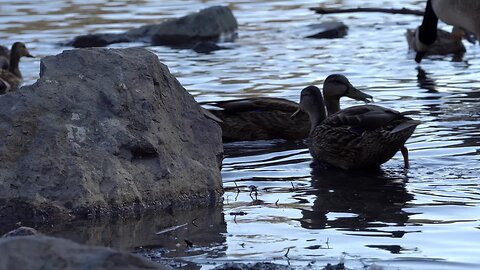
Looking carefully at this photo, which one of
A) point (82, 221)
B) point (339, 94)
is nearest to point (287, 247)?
point (82, 221)

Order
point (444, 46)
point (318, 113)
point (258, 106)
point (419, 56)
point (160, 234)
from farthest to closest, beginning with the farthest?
point (444, 46)
point (419, 56)
point (258, 106)
point (318, 113)
point (160, 234)

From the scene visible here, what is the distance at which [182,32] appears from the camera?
19516 millimetres

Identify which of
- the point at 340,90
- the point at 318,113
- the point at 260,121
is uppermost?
the point at 340,90

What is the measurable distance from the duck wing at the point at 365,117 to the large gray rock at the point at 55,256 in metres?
4.54

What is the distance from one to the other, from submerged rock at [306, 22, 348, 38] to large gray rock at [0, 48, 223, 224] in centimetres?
1082

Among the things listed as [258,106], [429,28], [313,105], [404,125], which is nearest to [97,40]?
[429,28]

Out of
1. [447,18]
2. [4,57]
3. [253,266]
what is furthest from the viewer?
[4,57]

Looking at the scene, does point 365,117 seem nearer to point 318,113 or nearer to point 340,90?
point 318,113

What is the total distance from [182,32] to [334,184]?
37.3 feet

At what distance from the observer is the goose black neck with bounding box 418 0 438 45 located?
619 inches

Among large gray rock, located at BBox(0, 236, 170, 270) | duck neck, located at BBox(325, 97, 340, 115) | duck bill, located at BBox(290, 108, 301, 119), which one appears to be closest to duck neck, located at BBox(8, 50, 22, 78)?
duck bill, located at BBox(290, 108, 301, 119)

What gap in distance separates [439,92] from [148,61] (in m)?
5.58

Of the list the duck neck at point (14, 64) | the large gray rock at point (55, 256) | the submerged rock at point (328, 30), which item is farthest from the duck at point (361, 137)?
the submerged rock at point (328, 30)

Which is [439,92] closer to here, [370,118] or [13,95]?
[370,118]
